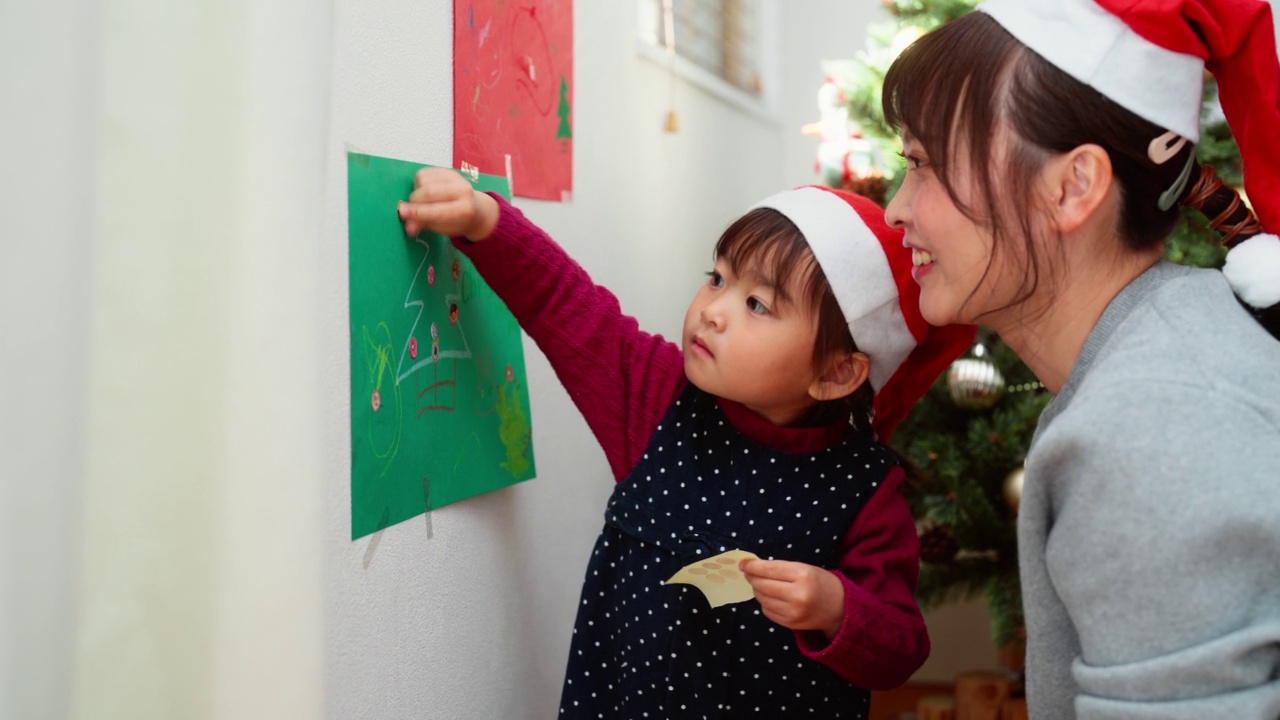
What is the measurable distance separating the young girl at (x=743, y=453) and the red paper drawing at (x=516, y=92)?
4.6 inches

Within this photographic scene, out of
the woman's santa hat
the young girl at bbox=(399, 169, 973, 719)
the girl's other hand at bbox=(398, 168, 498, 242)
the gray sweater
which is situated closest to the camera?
the gray sweater

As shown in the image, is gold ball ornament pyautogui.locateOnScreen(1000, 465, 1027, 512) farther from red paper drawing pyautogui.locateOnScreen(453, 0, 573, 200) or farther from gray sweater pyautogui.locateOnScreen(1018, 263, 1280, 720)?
gray sweater pyautogui.locateOnScreen(1018, 263, 1280, 720)

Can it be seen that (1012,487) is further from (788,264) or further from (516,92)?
(516,92)

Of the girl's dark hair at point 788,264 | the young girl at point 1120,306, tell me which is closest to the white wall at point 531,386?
the girl's dark hair at point 788,264

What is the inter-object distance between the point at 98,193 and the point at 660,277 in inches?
48.4

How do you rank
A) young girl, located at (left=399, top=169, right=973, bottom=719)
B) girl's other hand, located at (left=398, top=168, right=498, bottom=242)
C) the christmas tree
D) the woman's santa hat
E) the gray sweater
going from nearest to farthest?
the gray sweater, the woman's santa hat, girl's other hand, located at (left=398, top=168, right=498, bottom=242), young girl, located at (left=399, top=169, right=973, bottom=719), the christmas tree

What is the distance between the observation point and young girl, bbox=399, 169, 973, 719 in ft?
3.58

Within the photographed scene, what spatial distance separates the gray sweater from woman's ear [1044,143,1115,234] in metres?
0.13

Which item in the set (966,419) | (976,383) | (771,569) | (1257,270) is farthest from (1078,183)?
(966,419)

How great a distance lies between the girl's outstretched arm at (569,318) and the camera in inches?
40.0

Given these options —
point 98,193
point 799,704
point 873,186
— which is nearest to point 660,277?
point 873,186

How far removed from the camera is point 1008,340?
100cm

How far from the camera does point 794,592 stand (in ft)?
3.25

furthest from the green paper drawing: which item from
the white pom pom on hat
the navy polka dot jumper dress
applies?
the white pom pom on hat
